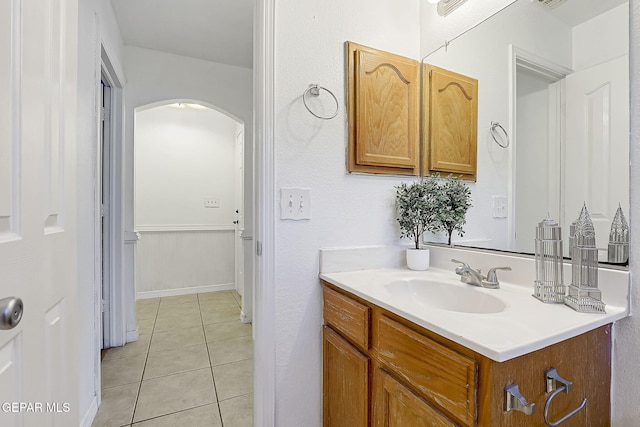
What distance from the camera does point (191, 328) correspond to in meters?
2.72

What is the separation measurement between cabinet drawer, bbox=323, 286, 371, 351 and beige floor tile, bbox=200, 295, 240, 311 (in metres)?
2.40

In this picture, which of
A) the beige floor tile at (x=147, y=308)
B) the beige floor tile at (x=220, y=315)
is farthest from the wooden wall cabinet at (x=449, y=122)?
the beige floor tile at (x=147, y=308)

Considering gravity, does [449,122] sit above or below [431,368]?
above

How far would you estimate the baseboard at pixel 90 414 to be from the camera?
4.73ft

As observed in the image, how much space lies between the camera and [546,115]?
1088mm

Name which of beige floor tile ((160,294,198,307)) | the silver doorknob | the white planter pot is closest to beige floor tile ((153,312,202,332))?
beige floor tile ((160,294,198,307))

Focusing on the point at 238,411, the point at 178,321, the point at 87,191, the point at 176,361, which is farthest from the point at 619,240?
the point at 178,321

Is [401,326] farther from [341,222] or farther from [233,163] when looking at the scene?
[233,163]

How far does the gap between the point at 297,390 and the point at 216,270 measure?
9.72 ft

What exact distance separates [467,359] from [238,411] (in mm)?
1467

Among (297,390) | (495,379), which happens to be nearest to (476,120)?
(495,379)

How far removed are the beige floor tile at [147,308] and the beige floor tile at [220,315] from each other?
502 mm

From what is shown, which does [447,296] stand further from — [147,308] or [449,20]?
[147,308]

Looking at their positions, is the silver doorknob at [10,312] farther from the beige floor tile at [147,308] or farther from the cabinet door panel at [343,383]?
the beige floor tile at [147,308]
